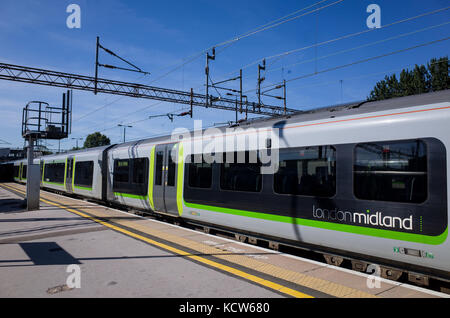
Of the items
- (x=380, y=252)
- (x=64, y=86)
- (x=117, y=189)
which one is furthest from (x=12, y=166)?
(x=380, y=252)

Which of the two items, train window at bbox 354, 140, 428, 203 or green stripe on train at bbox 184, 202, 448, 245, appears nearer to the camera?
green stripe on train at bbox 184, 202, 448, 245

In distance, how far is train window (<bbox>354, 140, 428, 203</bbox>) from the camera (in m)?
4.81

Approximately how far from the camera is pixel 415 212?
4.78 metres

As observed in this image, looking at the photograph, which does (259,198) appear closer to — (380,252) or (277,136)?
(277,136)

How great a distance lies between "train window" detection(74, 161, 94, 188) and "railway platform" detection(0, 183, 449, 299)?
8386 millimetres

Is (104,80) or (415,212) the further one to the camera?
(104,80)

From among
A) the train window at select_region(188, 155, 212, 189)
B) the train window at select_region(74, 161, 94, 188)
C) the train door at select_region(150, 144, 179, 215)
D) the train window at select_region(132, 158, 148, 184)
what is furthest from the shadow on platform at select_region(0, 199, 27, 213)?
the train window at select_region(188, 155, 212, 189)

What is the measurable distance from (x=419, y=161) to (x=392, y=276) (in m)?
1.97

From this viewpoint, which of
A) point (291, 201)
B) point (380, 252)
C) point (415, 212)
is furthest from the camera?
point (291, 201)

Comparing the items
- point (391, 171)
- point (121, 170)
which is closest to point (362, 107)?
point (391, 171)

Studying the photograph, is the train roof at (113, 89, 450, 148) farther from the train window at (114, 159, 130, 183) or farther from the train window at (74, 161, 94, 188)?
the train window at (74, 161, 94, 188)

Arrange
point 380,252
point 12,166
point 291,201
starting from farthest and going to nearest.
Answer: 1. point 12,166
2. point 291,201
3. point 380,252

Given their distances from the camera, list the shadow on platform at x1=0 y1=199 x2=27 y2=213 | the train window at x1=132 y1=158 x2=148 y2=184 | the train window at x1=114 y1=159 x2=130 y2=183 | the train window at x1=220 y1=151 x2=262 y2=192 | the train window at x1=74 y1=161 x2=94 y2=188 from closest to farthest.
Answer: the train window at x1=220 y1=151 x2=262 y2=192 → the train window at x1=132 y1=158 x2=148 y2=184 → the shadow on platform at x1=0 y1=199 x2=27 y2=213 → the train window at x1=114 y1=159 x2=130 y2=183 → the train window at x1=74 y1=161 x2=94 y2=188

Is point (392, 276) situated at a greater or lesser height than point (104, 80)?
lesser
